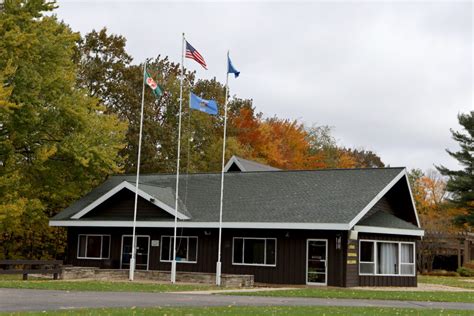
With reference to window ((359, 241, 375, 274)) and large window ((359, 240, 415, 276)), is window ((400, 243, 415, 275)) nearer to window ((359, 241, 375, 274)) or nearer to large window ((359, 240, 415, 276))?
A: large window ((359, 240, 415, 276))

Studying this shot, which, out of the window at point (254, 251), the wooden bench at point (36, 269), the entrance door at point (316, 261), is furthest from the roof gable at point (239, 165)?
the wooden bench at point (36, 269)

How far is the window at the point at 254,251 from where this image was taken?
32.1m

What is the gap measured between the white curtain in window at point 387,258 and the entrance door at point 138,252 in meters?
11.2

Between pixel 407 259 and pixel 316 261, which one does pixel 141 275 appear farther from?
pixel 407 259

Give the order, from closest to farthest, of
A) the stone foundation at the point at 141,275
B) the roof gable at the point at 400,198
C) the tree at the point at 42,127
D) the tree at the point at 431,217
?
the stone foundation at the point at 141,275 → the roof gable at the point at 400,198 → the tree at the point at 42,127 → the tree at the point at 431,217

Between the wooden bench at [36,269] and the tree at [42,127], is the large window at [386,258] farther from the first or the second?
the tree at [42,127]

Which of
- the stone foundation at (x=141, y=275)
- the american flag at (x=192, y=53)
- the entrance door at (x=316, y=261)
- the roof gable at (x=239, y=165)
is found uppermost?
the american flag at (x=192, y=53)

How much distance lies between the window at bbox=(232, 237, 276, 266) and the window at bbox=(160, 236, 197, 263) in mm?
2242

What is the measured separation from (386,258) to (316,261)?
151 inches

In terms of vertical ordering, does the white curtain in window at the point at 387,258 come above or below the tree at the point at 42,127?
below

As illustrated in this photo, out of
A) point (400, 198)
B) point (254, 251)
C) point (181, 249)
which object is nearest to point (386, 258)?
point (400, 198)

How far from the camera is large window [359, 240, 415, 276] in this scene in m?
32.0

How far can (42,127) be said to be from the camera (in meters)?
39.0

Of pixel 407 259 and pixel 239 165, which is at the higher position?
pixel 239 165
